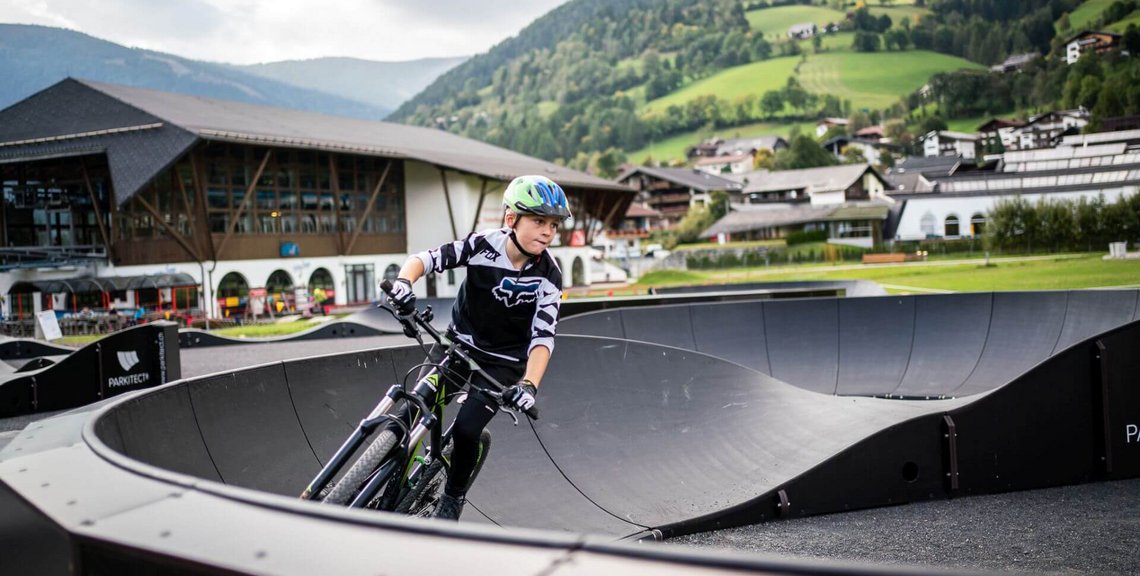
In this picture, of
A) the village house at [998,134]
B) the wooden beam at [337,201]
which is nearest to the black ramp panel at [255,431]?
the wooden beam at [337,201]

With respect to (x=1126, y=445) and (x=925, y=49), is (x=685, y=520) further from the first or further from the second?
(x=925, y=49)

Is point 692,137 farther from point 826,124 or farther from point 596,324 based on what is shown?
point 596,324

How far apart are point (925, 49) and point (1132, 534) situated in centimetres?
16852

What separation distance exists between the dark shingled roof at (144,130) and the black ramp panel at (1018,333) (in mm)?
30544

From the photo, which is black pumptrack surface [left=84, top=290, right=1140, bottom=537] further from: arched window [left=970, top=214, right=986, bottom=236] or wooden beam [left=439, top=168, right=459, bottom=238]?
arched window [left=970, top=214, right=986, bottom=236]

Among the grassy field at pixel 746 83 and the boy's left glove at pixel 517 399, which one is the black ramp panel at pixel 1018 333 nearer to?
the boy's left glove at pixel 517 399

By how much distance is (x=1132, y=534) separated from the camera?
221 inches

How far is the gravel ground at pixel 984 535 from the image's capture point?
5.24 metres

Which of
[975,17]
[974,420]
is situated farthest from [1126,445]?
[975,17]

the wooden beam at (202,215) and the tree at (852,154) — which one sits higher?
the tree at (852,154)

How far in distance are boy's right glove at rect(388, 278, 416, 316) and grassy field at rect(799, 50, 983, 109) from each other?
146962mm

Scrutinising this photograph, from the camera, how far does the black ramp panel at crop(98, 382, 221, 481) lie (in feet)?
12.9

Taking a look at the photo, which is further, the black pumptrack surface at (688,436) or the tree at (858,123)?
the tree at (858,123)

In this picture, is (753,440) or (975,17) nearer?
(753,440)
